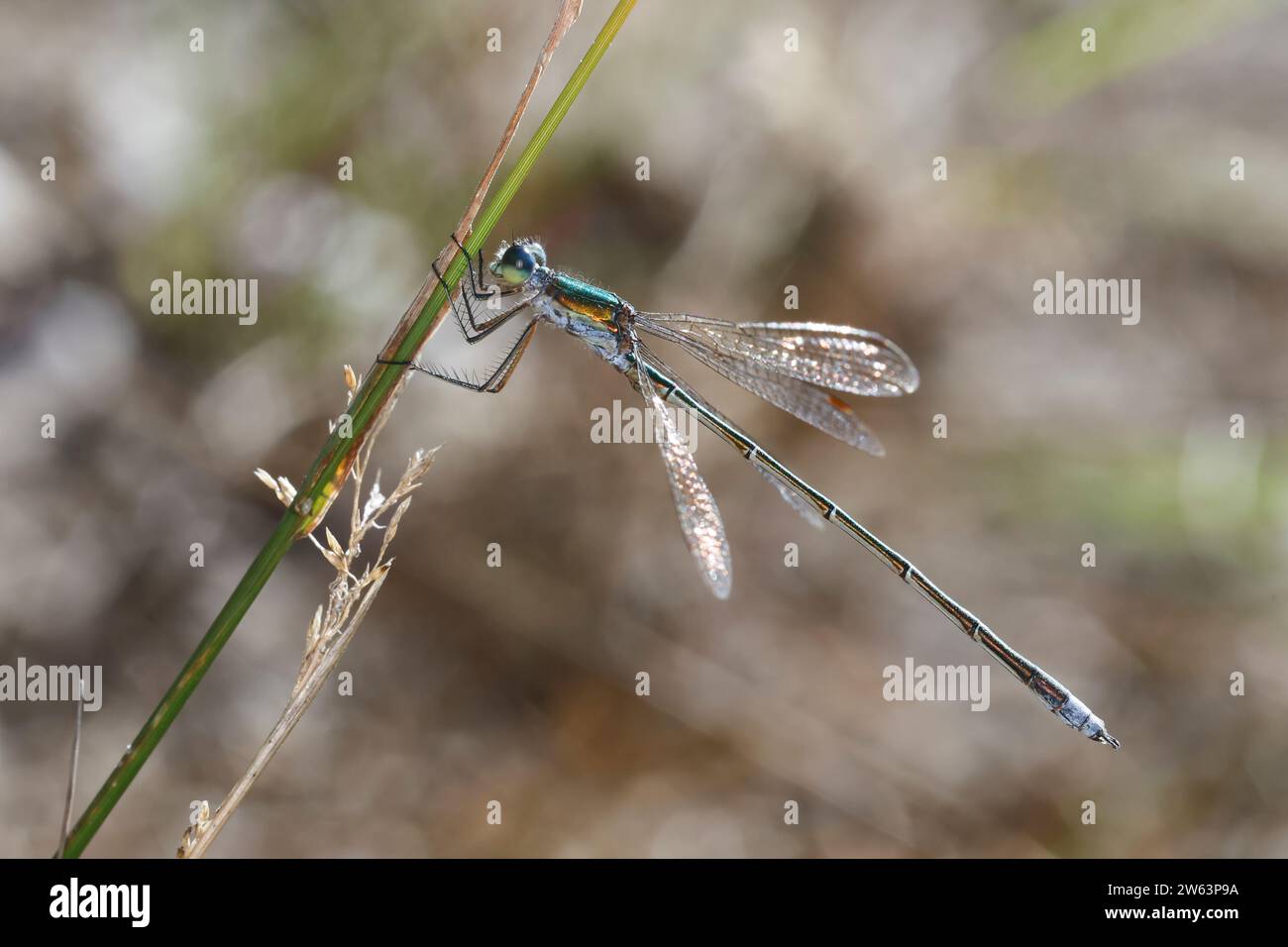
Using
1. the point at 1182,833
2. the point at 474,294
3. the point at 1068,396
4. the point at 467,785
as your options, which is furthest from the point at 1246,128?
the point at 467,785

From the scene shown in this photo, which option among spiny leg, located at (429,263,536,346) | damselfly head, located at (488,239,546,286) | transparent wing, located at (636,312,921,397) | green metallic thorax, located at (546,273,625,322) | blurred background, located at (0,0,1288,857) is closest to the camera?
spiny leg, located at (429,263,536,346)

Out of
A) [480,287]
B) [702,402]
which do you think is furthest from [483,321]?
[702,402]

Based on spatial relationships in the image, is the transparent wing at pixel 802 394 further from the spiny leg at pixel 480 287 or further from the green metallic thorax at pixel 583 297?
the spiny leg at pixel 480 287

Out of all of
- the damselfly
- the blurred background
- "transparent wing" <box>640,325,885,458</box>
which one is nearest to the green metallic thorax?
the damselfly

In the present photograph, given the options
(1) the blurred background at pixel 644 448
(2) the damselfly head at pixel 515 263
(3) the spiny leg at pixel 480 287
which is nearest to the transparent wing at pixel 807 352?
(2) the damselfly head at pixel 515 263

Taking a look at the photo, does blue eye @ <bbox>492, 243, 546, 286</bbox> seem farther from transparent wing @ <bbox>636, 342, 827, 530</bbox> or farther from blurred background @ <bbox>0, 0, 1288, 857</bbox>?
blurred background @ <bbox>0, 0, 1288, 857</bbox>

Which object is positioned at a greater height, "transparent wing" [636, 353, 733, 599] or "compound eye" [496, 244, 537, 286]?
"compound eye" [496, 244, 537, 286]
